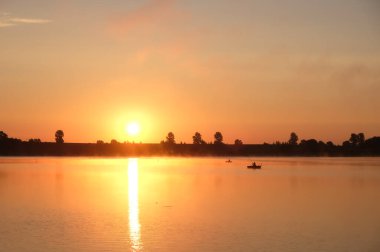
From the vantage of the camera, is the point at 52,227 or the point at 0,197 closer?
the point at 52,227

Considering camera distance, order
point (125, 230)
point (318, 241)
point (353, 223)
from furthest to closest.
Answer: point (353, 223), point (125, 230), point (318, 241)

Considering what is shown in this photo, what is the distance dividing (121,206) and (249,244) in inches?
793

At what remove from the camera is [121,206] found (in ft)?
151

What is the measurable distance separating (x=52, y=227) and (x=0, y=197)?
21.2m

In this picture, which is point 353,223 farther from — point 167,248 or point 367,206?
point 167,248

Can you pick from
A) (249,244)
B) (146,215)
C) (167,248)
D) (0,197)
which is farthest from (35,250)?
(0,197)

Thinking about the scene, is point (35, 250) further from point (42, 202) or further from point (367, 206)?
point (367, 206)

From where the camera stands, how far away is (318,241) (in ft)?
94.5

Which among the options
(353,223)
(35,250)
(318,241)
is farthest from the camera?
(353,223)

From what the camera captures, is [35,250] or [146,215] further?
[146,215]

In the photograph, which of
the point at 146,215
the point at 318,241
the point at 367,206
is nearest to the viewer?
the point at 318,241

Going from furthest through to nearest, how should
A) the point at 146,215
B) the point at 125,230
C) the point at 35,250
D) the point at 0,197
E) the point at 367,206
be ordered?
the point at 0,197 < the point at 367,206 < the point at 146,215 < the point at 125,230 < the point at 35,250

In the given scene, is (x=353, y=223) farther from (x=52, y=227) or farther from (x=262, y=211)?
(x=52, y=227)

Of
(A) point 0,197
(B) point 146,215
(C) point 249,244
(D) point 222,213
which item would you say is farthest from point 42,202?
(C) point 249,244
